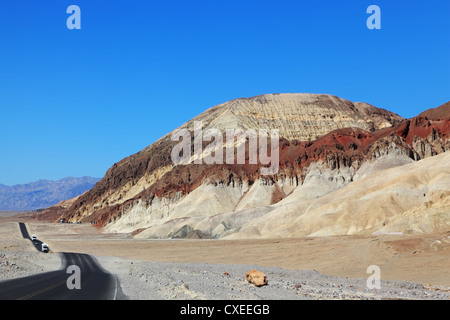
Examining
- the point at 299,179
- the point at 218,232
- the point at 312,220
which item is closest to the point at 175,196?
the point at 299,179

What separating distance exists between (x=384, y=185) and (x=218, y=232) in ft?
98.3

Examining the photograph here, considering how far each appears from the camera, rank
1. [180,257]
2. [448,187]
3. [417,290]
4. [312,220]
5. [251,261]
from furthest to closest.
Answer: [312,220]
[448,187]
[180,257]
[251,261]
[417,290]

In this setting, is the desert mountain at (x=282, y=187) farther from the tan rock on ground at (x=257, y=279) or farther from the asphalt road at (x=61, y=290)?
the asphalt road at (x=61, y=290)

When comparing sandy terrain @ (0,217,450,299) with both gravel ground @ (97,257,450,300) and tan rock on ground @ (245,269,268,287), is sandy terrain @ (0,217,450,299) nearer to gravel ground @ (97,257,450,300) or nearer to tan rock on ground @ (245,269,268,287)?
gravel ground @ (97,257,450,300)

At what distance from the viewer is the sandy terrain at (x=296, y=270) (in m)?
20.8

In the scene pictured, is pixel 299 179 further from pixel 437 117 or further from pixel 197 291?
pixel 197 291

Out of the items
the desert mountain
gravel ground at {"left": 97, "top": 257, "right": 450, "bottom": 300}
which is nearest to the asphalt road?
gravel ground at {"left": 97, "top": 257, "right": 450, "bottom": 300}

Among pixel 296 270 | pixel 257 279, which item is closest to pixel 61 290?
pixel 257 279

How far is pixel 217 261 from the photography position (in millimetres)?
47281

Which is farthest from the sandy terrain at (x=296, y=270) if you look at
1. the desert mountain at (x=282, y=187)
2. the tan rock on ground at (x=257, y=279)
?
the desert mountain at (x=282, y=187)

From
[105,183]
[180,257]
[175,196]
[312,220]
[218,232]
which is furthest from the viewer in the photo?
[105,183]

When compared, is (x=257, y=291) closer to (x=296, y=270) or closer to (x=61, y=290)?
(x=61, y=290)

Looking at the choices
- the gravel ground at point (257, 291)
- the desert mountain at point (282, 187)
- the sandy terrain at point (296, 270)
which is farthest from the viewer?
the desert mountain at point (282, 187)

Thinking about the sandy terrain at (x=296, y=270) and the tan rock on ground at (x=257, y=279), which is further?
the tan rock on ground at (x=257, y=279)
